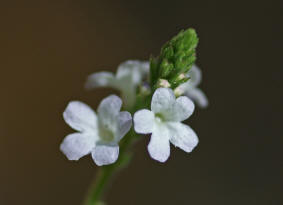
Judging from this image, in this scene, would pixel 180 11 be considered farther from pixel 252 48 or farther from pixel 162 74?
pixel 162 74

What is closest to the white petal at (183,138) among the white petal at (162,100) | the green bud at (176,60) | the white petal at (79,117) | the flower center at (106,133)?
the white petal at (162,100)

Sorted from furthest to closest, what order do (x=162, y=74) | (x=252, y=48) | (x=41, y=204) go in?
(x=252, y=48) < (x=41, y=204) < (x=162, y=74)

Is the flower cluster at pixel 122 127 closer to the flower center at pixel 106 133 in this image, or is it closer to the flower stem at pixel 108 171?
the flower center at pixel 106 133

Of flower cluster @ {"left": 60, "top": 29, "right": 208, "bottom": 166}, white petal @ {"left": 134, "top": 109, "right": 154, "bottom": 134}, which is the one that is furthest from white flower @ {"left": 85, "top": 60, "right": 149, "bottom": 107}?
white petal @ {"left": 134, "top": 109, "right": 154, "bottom": 134}

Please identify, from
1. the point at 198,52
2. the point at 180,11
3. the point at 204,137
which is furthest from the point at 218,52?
the point at 204,137

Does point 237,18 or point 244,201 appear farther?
point 237,18
